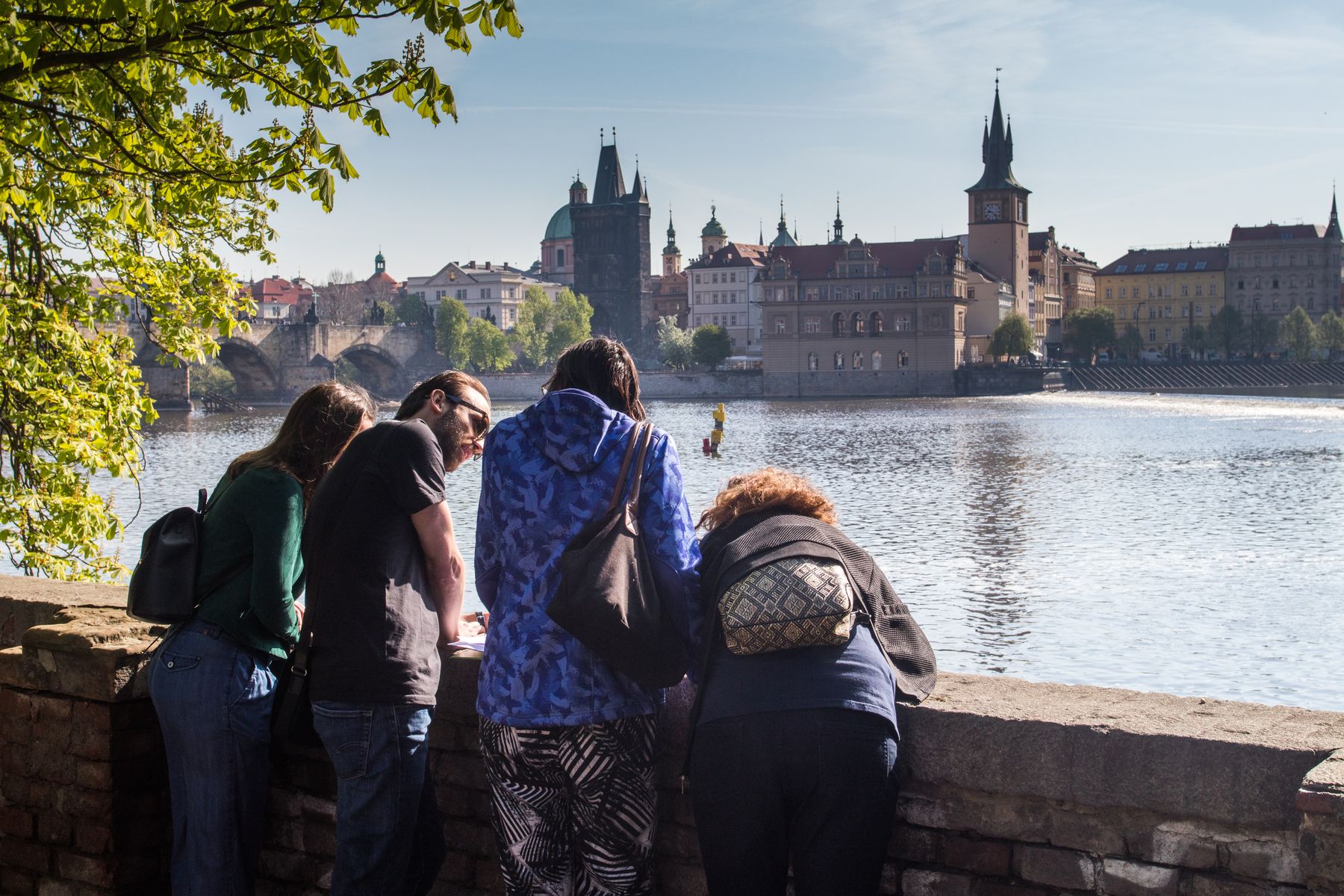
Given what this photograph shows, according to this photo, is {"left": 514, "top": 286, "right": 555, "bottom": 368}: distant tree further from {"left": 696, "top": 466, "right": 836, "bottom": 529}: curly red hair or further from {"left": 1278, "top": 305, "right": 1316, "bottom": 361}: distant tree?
{"left": 696, "top": 466, "right": 836, "bottom": 529}: curly red hair

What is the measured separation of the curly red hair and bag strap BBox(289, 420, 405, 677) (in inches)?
29.1

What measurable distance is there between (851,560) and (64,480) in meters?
7.09

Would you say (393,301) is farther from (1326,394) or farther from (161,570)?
(161,570)

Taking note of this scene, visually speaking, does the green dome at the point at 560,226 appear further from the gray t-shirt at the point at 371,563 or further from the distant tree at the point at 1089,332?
the gray t-shirt at the point at 371,563

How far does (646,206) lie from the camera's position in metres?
124

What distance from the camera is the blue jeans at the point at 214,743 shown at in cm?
329

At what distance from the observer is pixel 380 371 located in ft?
312

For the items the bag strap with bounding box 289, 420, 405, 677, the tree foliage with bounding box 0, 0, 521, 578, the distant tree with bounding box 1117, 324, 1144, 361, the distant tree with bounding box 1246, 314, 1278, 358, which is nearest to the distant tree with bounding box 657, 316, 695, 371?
the distant tree with bounding box 1117, 324, 1144, 361

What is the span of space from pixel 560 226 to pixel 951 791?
145 meters

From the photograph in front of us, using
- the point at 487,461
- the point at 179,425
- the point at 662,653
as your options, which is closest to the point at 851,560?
the point at 662,653

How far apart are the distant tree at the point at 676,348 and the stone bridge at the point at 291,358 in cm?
1973

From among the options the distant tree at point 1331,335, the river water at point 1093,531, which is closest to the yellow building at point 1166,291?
the distant tree at point 1331,335

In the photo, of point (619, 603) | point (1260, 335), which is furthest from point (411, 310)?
point (619, 603)

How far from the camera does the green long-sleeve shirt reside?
323 centimetres
